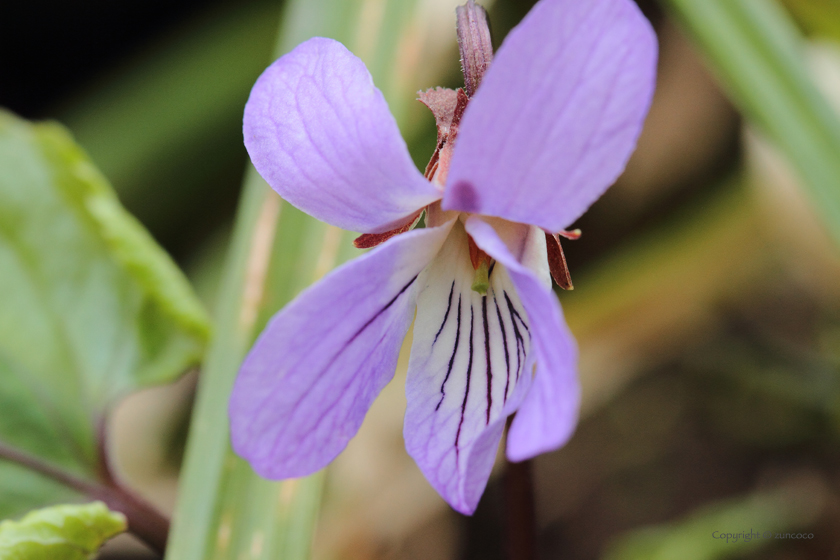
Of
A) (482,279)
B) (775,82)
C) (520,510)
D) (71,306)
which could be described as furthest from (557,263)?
(71,306)

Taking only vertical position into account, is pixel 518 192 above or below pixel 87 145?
above

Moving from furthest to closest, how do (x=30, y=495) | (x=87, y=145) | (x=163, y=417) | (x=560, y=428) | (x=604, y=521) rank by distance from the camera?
(x=87, y=145)
(x=163, y=417)
(x=604, y=521)
(x=30, y=495)
(x=560, y=428)

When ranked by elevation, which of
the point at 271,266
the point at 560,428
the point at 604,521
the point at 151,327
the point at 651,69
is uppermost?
the point at 651,69

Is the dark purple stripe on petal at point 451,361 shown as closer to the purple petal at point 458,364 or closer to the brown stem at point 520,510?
the purple petal at point 458,364

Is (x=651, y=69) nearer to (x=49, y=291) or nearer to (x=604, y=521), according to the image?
(x=49, y=291)

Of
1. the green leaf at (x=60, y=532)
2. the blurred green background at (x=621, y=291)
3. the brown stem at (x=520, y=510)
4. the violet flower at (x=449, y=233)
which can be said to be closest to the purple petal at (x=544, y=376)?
the violet flower at (x=449, y=233)

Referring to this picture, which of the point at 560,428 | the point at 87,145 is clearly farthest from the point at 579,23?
the point at 87,145

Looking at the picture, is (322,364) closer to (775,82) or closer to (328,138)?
(328,138)
